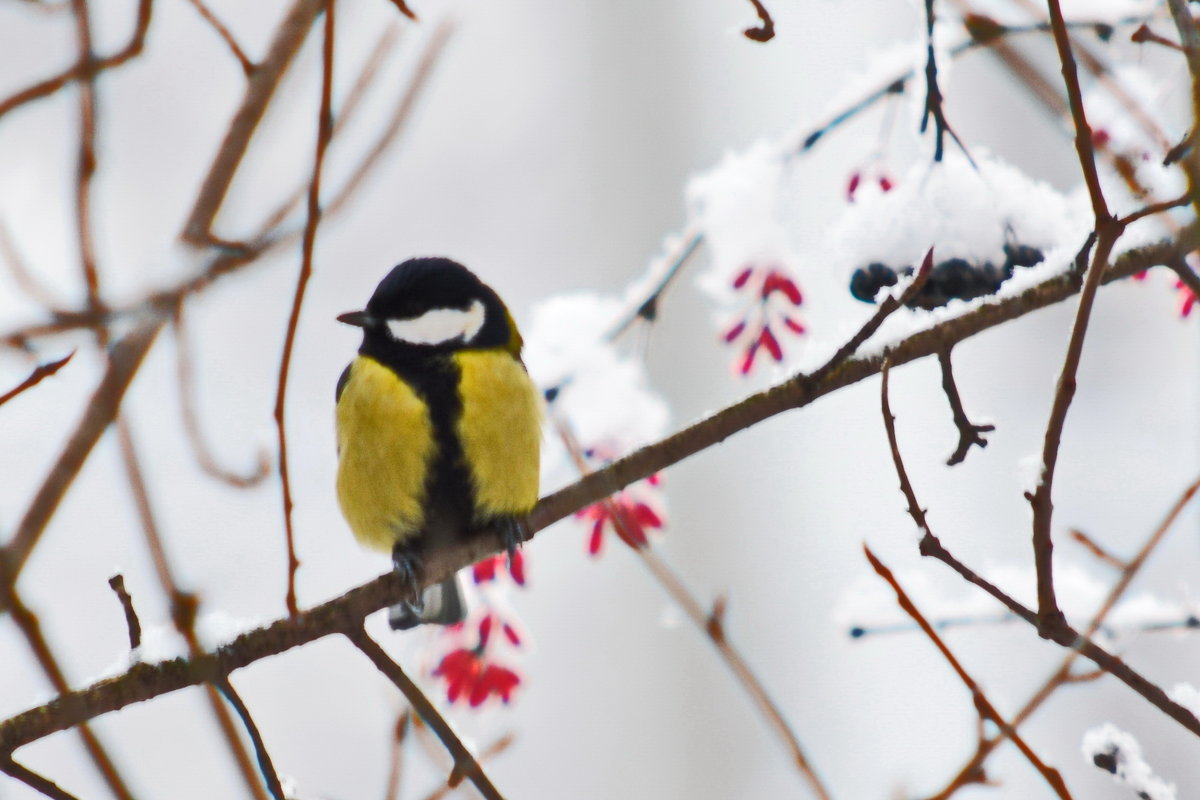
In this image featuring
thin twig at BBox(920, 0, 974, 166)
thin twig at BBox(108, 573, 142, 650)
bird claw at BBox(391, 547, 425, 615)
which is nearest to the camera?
thin twig at BBox(108, 573, 142, 650)

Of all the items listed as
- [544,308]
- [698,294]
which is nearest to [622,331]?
[544,308]

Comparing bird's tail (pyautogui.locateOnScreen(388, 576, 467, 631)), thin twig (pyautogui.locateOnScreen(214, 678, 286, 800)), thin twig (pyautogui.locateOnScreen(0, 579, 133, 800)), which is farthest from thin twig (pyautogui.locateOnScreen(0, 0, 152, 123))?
bird's tail (pyautogui.locateOnScreen(388, 576, 467, 631))

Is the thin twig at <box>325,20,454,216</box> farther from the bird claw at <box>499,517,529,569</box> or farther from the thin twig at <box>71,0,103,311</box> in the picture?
the bird claw at <box>499,517,529,569</box>

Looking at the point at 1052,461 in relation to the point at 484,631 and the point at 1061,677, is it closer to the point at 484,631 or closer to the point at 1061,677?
the point at 1061,677

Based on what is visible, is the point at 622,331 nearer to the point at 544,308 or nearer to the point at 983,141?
the point at 544,308

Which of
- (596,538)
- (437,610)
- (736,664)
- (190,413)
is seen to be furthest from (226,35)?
(437,610)

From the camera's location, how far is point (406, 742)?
1.28 m

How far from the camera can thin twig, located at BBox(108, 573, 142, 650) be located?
0.97 meters

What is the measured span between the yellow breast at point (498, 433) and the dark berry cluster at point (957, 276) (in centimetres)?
54

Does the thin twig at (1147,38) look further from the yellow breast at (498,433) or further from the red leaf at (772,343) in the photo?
the yellow breast at (498,433)

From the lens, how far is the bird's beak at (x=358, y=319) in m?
1.73

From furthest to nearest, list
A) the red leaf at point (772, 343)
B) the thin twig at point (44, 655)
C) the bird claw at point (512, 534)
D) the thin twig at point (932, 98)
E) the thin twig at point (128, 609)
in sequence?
the red leaf at point (772, 343) < the bird claw at point (512, 534) < the thin twig at point (932, 98) < the thin twig at point (128, 609) < the thin twig at point (44, 655)

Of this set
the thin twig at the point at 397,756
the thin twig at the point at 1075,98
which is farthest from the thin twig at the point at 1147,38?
the thin twig at the point at 397,756

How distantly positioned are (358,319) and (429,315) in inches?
4.2
